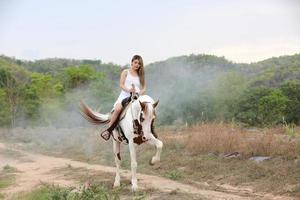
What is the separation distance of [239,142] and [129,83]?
4.83 m

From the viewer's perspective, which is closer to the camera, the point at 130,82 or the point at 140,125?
the point at 140,125

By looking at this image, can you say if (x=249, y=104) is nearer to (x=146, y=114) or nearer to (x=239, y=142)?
(x=239, y=142)

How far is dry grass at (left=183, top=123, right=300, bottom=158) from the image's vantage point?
36.3ft

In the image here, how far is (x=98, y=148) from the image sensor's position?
17891mm

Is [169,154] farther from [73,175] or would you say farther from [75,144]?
[75,144]

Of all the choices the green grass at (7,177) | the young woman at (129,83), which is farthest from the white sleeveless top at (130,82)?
the green grass at (7,177)

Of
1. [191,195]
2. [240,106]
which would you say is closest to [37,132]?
[240,106]

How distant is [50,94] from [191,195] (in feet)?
113

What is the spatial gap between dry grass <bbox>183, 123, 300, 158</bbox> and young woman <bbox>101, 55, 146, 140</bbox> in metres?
3.98

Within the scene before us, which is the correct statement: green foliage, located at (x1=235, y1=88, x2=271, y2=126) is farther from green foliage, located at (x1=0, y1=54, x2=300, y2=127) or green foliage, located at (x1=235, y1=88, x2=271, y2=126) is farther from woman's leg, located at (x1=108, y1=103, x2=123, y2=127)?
woman's leg, located at (x1=108, y1=103, x2=123, y2=127)

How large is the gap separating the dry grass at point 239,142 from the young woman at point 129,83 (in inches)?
157

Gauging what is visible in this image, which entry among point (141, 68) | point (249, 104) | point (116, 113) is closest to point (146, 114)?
point (116, 113)

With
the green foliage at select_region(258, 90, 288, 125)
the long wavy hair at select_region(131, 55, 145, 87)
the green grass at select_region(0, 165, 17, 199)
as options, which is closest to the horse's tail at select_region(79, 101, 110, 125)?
the long wavy hair at select_region(131, 55, 145, 87)

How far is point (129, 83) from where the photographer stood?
859 centimetres
